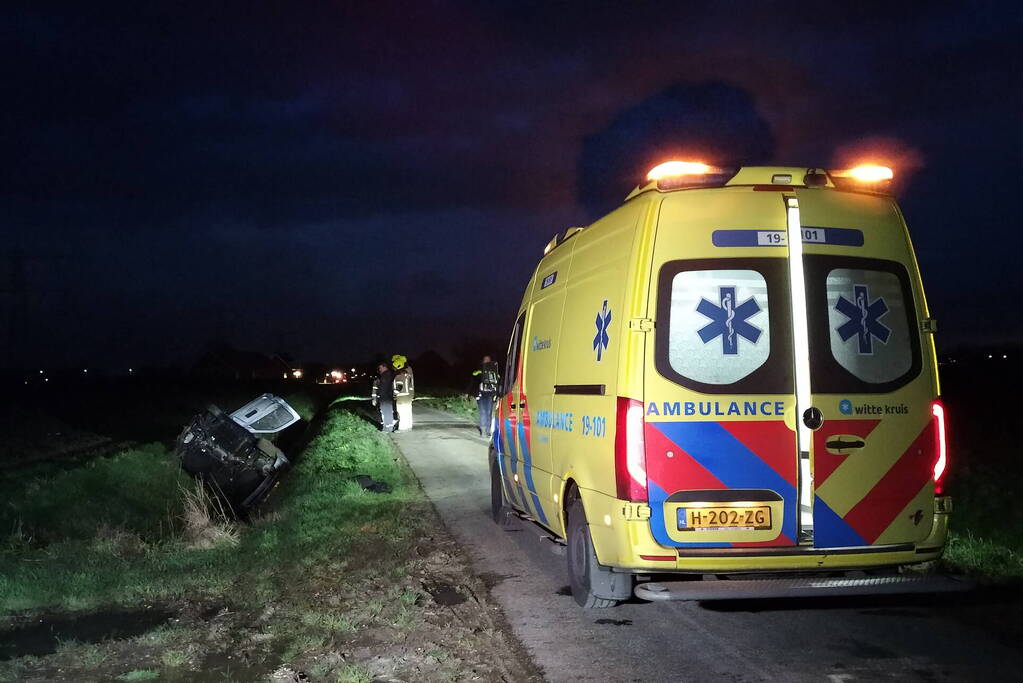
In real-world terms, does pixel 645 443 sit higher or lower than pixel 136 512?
higher

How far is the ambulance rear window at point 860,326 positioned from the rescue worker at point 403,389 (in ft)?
49.1

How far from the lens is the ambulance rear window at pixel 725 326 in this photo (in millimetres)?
5633

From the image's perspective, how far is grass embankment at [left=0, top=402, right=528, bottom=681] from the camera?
18.7 ft

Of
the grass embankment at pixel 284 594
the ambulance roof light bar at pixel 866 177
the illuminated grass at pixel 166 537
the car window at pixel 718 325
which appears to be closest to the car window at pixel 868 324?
the car window at pixel 718 325

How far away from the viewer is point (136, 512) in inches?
714

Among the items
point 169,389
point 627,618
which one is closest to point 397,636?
point 627,618

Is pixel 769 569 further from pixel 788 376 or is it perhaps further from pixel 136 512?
pixel 136 512

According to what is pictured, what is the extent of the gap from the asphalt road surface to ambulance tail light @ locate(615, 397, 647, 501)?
1030 millimetres

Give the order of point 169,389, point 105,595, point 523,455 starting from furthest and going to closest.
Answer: point 169,389 < point 523,455 < point 105,595

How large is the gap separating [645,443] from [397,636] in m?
2.15

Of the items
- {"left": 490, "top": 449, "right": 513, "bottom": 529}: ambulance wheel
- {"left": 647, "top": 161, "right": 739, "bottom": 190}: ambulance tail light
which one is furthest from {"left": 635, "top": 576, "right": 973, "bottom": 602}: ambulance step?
{"left": 490, "top": 449, "right": 513, "bottom": 529}: ambulance wheel

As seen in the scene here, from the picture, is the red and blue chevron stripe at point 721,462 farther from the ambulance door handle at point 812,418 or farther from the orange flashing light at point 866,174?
the orange flashing light at point 866,174

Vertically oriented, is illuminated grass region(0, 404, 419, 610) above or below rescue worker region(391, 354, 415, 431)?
below

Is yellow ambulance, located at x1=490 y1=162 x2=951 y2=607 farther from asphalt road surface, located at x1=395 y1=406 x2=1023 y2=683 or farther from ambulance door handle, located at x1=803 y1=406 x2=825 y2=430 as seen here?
asphalt road surface, located at x1=395 y1=406 x2=1023 y2=683
